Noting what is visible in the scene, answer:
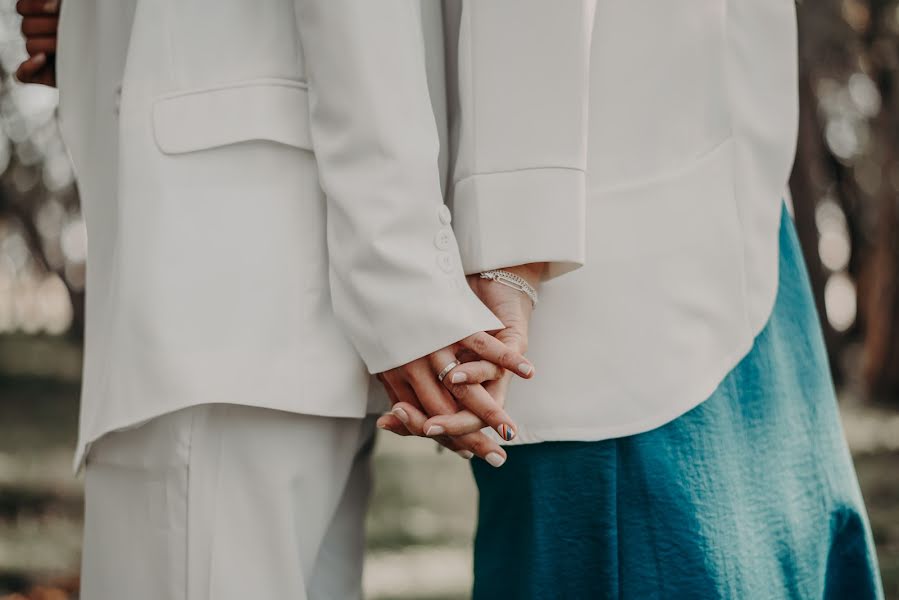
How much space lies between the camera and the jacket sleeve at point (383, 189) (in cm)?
101

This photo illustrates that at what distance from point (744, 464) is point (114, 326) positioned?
75 centimetres

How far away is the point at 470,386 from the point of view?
101 cm

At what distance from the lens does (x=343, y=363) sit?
1.09 m

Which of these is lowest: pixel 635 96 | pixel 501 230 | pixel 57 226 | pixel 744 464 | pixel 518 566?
pixel 518 566

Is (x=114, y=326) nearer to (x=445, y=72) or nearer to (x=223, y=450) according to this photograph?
(x=223, y=450)

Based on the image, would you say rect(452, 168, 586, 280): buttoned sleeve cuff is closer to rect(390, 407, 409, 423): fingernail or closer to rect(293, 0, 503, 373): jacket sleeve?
rect(293, 0, 503, 373): jacket sleeve

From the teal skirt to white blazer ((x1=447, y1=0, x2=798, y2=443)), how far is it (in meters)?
0.05

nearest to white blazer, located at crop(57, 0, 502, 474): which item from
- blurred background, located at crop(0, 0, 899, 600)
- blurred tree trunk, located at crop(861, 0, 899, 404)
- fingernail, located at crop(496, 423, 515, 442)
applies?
fingernail, located at crop(496, 423, 515, 442)

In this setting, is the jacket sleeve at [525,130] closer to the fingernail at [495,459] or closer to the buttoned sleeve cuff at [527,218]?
the buttoned sleeve cuff at [527,218]

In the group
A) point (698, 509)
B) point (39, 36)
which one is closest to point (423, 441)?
point (39, 36)

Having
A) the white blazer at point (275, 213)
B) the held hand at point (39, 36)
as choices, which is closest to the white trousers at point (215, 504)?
the white blazer at point (275, 213)

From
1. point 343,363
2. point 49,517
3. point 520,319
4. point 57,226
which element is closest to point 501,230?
point 520,319

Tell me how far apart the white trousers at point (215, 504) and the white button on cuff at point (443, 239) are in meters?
0.25

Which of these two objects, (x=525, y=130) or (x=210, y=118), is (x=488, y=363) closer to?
(x=525, y=130)
